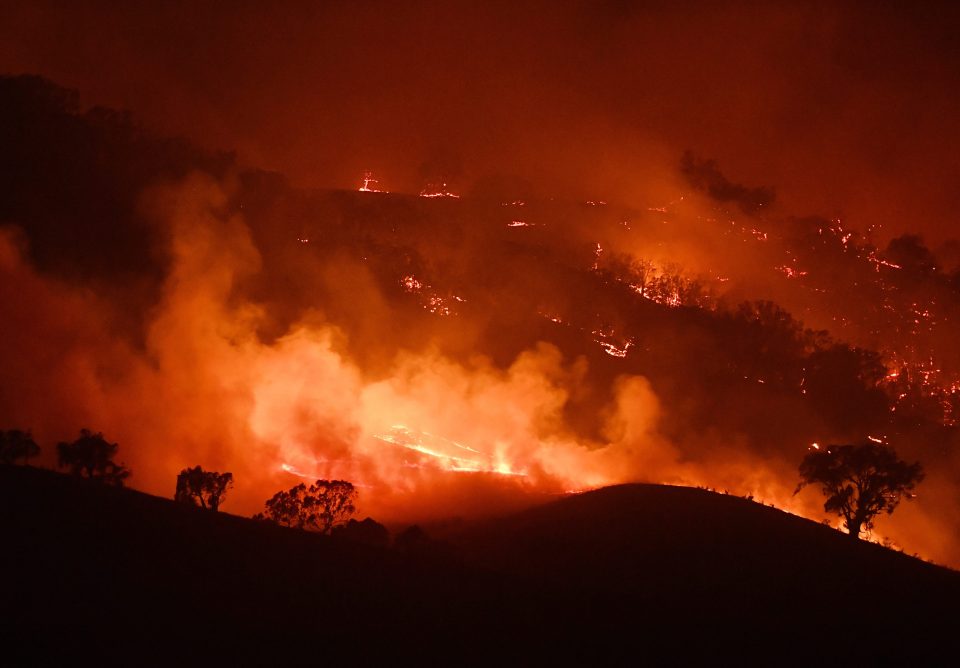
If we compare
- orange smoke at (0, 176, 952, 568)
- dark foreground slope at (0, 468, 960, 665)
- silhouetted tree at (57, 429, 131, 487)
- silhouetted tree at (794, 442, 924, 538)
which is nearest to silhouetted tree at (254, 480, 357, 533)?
silhouetted tree at (57, 429, 131, 487)

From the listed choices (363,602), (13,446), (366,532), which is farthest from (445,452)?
(363,602)

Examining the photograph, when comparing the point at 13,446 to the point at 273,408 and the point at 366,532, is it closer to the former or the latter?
the point at 366,532

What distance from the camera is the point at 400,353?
74.4m

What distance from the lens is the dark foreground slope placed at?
15.5 m

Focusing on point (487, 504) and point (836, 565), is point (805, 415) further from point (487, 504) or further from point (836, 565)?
point (836, 565)

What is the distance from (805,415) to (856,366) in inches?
781

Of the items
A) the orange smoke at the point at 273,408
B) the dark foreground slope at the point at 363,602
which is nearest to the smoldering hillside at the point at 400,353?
the orange smoke at the point at 273,408

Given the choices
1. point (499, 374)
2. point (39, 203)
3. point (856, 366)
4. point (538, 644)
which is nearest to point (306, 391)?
point (499, 374)

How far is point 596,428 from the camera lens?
76.5 m

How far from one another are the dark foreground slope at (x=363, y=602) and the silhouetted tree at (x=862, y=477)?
10.4 meters

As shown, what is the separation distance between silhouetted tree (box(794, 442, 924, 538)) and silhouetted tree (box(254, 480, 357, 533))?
2342 cm

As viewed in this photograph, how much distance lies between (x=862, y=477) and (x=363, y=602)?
31.3 metres

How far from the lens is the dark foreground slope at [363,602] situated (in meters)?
15.5

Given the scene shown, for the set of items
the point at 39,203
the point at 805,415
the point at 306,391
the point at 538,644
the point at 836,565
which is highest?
the point at 805,415
